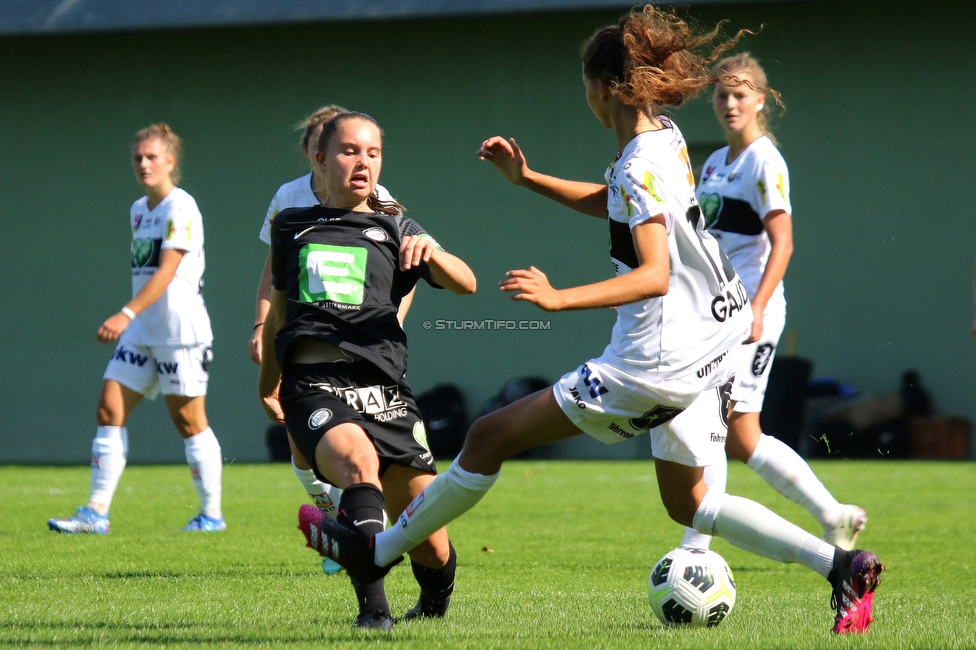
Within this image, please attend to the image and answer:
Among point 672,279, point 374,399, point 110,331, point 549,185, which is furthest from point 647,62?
point 110,331

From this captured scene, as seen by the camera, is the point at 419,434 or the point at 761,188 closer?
the point at 419,434

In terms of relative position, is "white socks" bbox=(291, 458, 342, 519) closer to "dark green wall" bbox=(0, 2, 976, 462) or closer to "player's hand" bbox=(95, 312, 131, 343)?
"player's hand" bbox=(95, 312, 131, 343)

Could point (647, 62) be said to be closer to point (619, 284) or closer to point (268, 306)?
point (619, 284)

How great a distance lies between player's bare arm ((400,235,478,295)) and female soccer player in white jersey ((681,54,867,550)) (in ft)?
4.68

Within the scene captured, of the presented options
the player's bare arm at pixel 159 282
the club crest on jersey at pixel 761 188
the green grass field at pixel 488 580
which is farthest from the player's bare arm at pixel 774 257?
the player's bare arm at pixel 159 282

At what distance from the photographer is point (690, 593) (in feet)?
12.2

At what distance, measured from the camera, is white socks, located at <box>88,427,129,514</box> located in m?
6.64

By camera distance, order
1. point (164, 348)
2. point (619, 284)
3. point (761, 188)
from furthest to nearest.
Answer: point (164, 348)
point (761, 188)
point (619, 284)

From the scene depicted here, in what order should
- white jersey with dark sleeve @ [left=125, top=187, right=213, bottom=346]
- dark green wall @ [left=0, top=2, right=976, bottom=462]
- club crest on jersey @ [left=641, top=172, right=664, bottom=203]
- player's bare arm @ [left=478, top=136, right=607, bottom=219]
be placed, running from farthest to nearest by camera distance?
dark green wall @ [left=0, top=2, right=976, bottom=462] < white jersey with dark sleeve @ [left=125, top=187, right=213, bottom=346] < player's bare arm @ [left=478, top=136, right=607, bottom=219] < club crest on jersey @ [left=641, top=172, right=664, bottom=203]

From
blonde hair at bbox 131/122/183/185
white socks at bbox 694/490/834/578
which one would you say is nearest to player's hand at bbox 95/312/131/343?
blonde hair at bbox 131/122/183/185

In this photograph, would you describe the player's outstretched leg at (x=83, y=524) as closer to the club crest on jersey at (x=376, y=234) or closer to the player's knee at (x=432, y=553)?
the player's knee at (x=432, y=553)

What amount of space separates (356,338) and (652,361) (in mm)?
970

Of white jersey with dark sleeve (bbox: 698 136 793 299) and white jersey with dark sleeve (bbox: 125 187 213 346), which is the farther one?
white jersey with dark sleeve (bbox: 125 187 213 346)

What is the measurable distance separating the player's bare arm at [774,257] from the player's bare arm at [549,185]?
1.00 m
